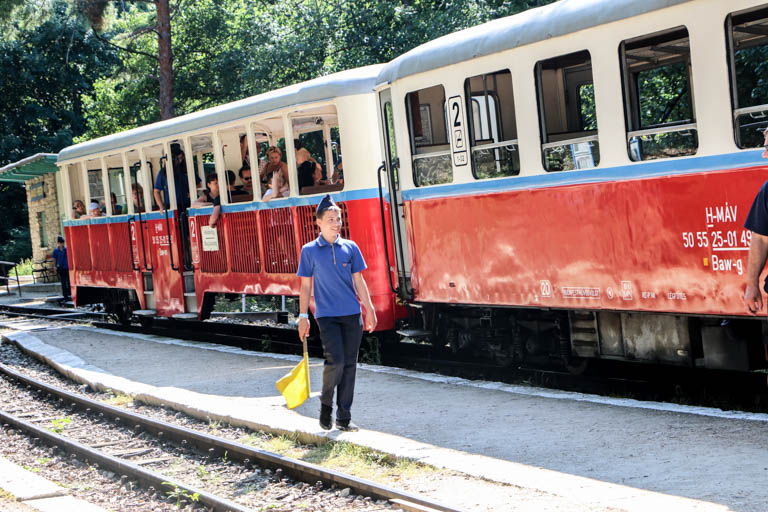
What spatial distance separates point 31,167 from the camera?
28953 mm

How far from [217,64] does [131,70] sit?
5.72 meters

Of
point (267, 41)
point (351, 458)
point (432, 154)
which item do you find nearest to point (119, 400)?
point (432, 154)

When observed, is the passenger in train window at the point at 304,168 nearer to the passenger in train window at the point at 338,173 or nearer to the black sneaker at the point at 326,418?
the passenger in train window at the point at 338,173

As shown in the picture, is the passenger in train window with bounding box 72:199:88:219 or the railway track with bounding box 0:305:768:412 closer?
the railway track with bounding box 0:305:768:412

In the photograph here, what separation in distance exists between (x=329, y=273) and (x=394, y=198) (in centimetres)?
313

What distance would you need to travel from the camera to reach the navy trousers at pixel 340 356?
25.2 ft

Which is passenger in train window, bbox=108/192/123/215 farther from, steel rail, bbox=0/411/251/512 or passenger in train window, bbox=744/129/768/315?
passenger in train window, bbox=744/129/768/315

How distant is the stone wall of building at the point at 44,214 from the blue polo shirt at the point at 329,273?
26373mm

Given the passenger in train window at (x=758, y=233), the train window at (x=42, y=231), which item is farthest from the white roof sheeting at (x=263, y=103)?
the train window at (x=42, y=231)

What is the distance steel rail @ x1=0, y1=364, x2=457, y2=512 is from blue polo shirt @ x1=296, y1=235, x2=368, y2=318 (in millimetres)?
1189

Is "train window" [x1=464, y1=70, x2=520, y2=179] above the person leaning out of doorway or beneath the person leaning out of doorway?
above

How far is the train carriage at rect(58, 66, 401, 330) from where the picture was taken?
36.7 ft

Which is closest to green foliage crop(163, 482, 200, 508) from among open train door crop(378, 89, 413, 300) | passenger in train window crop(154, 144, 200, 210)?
open train door crop(378, 89, 413, 300)

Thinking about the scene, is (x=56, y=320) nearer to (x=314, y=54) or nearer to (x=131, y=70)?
(x=314, y=54)
